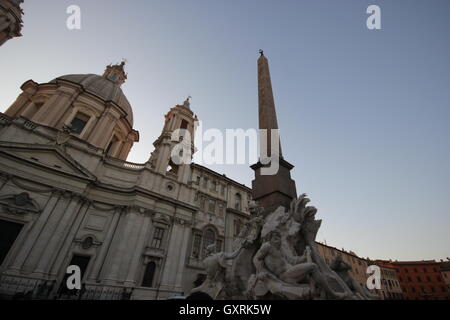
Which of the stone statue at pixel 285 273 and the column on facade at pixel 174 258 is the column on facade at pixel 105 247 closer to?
the column on facade at pixel 174 258

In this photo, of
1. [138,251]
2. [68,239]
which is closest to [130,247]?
[138,251]

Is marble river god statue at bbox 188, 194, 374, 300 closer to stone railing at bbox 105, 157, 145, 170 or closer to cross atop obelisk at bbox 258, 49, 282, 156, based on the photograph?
cross atop obelisk at bbox 258, 49, 282, 156

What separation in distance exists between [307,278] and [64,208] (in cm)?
→ 1856

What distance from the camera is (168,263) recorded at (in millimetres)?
17406

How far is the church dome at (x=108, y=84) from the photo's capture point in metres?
26.1

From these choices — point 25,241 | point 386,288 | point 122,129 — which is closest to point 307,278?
point 25,241

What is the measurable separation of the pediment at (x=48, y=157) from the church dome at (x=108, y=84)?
32.9 feet

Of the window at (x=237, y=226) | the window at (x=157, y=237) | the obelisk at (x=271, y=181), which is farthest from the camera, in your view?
the window at (x=237, y=226)

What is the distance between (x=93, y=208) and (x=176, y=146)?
1030cm

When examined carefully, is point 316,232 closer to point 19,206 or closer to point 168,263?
point 168,263

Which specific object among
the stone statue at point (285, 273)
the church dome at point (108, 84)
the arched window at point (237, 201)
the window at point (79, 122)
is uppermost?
the church dome at point (108, 84)

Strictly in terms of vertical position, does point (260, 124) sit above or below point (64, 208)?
above

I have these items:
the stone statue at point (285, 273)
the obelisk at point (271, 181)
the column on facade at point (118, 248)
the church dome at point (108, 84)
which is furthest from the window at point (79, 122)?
the stone statue at point (285, 273)

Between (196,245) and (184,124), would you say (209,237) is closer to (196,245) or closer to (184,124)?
(196,245)
